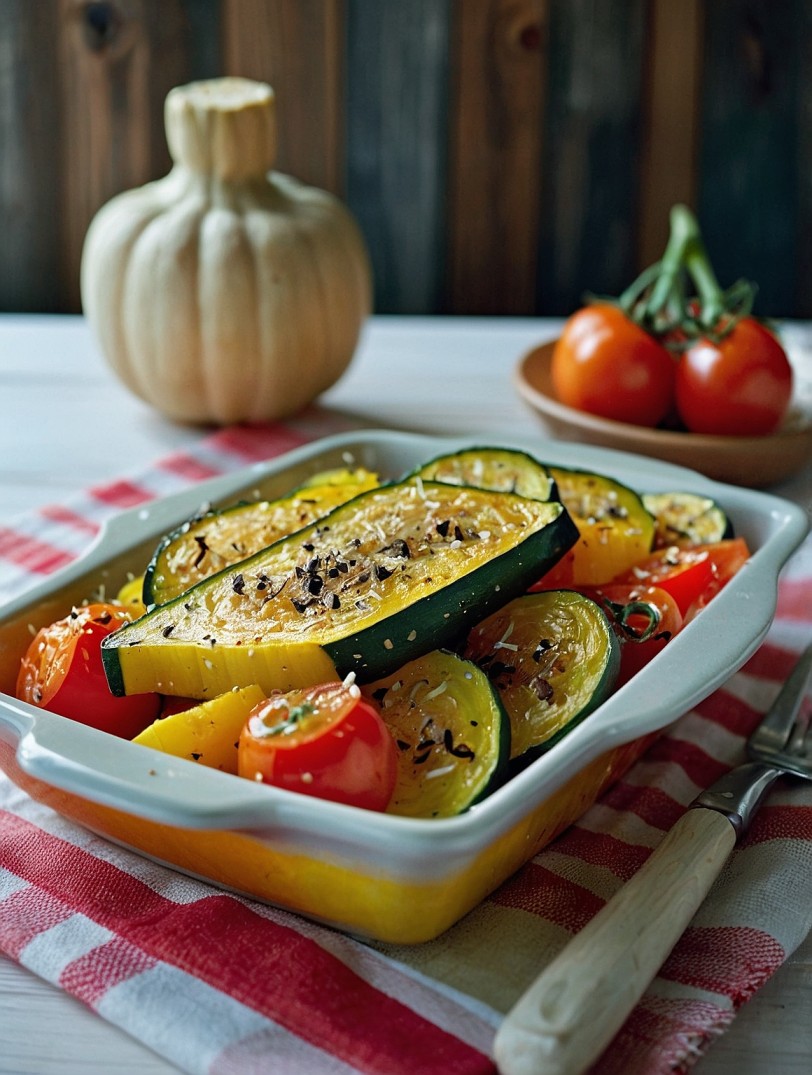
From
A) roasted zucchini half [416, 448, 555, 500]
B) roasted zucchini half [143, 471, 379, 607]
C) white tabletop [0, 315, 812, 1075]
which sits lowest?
white tabletop [0, 315, 812, 1075]

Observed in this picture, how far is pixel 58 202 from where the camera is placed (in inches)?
121

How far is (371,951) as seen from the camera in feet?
2.89

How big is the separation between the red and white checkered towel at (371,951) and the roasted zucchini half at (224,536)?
230 millimetres

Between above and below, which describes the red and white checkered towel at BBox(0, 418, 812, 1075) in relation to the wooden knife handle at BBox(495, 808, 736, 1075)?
below

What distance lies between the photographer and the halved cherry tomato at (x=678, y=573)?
44.9 inches

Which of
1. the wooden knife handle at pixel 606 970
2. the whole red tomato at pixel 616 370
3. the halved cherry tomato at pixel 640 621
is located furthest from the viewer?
the whole red tomato at pixel 616 370

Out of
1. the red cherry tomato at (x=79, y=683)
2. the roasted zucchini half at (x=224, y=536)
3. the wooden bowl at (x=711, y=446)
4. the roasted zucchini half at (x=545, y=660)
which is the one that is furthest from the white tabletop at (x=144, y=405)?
the red cherry tomato at (x=79, y=683)

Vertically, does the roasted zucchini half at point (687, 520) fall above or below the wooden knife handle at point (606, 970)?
above

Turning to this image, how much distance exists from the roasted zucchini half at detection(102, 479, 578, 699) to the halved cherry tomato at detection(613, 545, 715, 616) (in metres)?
0.13

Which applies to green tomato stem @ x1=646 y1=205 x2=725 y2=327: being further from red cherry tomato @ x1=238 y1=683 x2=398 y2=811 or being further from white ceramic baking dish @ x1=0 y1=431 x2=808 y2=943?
red cherry tomato @ x1=238 y1=683 x2=398 y2=811

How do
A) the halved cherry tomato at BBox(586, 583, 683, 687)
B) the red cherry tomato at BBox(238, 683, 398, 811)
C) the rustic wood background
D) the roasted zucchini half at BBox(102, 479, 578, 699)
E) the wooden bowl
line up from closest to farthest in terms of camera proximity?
the red cherry tomato at BBox(238, 683, 398, 811), the roasted zucchini half at BBox(102, 479, 578, 699), the halved cherry tomato at BBox(586, 583, 683, 687), the wooden bowl, the rustic wood background

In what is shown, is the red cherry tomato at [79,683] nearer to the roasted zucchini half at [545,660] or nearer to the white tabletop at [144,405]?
the roasted zucchini half at [545,660]

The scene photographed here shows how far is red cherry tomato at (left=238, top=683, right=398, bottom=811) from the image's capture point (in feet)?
2.75

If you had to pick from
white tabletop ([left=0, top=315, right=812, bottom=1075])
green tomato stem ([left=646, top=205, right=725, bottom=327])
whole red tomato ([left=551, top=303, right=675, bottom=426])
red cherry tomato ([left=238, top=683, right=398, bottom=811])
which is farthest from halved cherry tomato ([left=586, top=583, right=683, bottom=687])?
green tomato stem ([left=646, top=205, right=725, bottom=327])
